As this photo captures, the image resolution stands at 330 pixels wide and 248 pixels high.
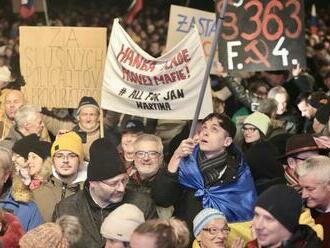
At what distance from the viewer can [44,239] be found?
16.3 ft

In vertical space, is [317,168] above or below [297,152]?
above

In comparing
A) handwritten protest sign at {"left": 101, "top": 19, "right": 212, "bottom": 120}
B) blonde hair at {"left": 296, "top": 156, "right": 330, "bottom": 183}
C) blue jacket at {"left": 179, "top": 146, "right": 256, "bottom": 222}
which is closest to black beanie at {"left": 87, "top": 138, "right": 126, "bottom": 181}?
blue jacket at {"left": 179, "top": 146, "right": 256, "bottom": 222}

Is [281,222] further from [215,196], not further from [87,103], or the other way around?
[87,103]

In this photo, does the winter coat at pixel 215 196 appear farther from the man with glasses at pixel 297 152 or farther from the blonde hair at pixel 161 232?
the blonde hair at pixel 161 232

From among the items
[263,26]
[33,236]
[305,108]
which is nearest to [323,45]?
[305,108]

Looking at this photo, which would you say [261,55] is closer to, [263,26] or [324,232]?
[263,26]

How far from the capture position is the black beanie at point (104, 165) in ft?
19.5

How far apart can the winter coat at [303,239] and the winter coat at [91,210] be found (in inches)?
54.1

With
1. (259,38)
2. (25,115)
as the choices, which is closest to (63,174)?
(25,115)

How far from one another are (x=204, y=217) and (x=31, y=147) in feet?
6.14

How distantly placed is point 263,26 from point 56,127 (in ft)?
6.86

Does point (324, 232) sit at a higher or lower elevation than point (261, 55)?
lower

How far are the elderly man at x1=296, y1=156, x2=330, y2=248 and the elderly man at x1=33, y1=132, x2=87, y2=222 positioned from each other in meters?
1.88

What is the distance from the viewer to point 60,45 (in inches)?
329
